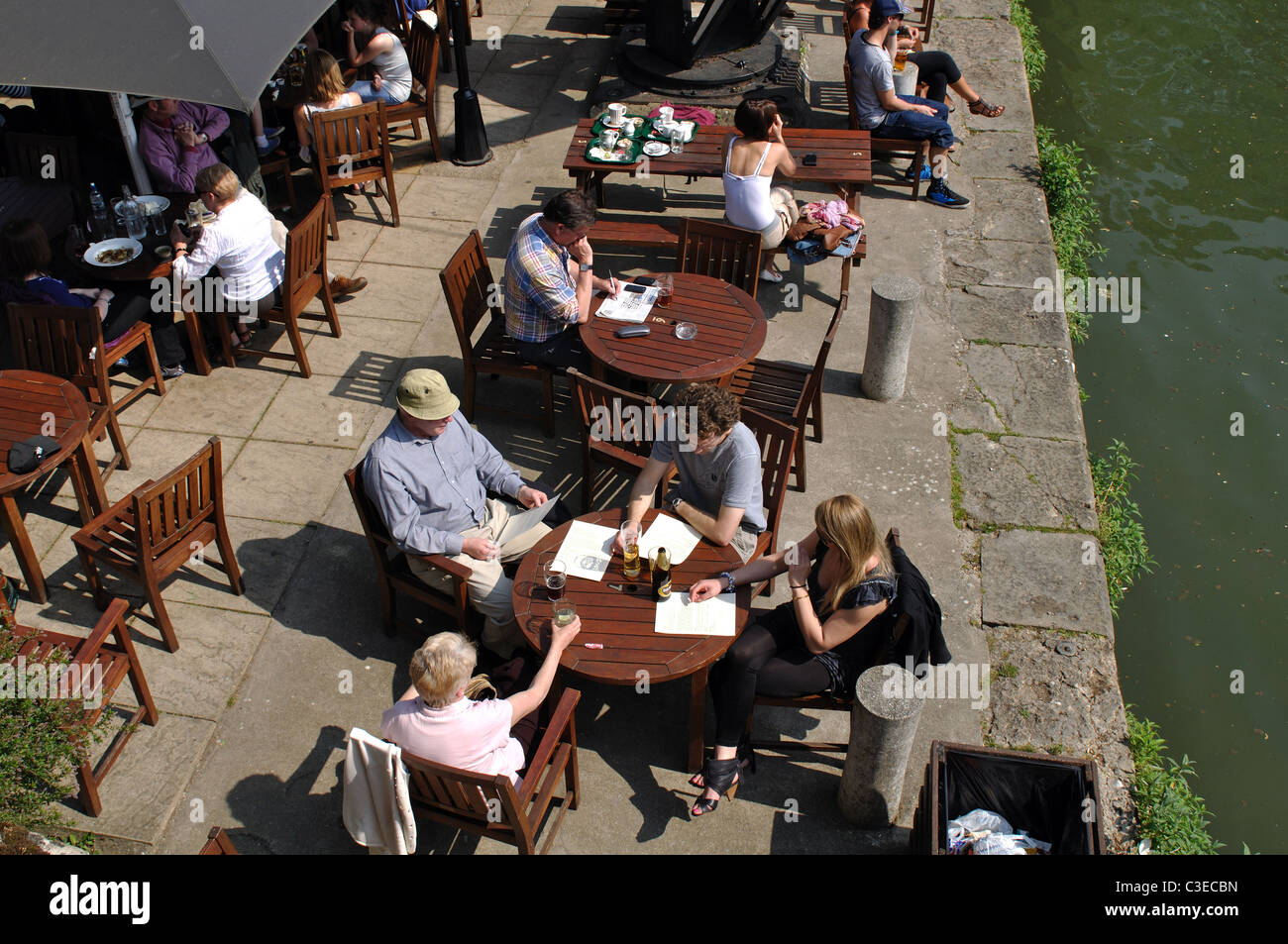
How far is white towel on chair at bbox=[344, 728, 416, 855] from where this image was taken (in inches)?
145

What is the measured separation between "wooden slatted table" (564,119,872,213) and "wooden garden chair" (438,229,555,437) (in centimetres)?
167

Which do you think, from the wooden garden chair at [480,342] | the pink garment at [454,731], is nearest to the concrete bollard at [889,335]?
the wooden garden chair at [480,342]

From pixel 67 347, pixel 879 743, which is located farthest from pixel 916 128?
pixel 67 347

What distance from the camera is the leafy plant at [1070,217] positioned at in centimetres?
823

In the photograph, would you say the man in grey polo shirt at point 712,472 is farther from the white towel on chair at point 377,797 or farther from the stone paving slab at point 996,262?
the stone paving slab at point 996,262

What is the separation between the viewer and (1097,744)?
4.90m

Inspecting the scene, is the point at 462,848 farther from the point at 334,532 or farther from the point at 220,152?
the point at 220,152

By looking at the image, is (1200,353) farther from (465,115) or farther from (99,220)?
(99,220)

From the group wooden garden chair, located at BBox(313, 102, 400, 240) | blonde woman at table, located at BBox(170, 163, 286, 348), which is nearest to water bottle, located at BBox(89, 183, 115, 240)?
blonde woman at table, located at BBox(170, 163, 286, 348)

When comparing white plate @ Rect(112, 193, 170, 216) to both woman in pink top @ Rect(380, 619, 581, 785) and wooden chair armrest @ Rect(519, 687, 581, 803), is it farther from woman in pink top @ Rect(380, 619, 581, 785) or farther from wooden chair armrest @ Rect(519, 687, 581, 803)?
wooden chair armrest @ Rect(519, 687, 581, 803)

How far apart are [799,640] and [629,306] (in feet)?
7.86

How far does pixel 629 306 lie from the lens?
20.0ft
